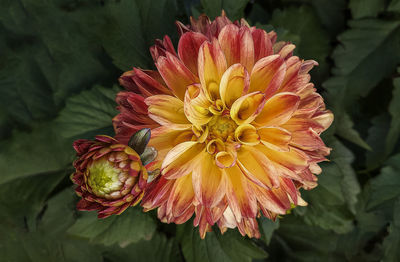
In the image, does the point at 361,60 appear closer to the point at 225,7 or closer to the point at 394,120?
the point at 394,120

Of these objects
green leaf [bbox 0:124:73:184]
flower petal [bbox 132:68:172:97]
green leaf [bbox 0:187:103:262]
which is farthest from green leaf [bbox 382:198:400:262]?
green leaf [bbox 0:124:73:184]

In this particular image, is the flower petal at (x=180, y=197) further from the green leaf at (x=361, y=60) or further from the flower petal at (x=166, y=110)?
the green leaf at (x=361, y=60)

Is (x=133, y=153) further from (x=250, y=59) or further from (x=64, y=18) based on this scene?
(x=64, y=18)

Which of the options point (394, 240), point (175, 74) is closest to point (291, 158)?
point (175, 74)

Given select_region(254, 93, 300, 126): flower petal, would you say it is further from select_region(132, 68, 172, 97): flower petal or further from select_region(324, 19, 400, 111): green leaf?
select_region(324, 19, 400, 111): green leaf

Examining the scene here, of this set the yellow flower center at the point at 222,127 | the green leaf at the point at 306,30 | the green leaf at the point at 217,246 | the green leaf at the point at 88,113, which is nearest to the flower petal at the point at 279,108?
the yellow flower center at the point at 222,127

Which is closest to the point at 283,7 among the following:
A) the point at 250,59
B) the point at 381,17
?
the point at 381,17
